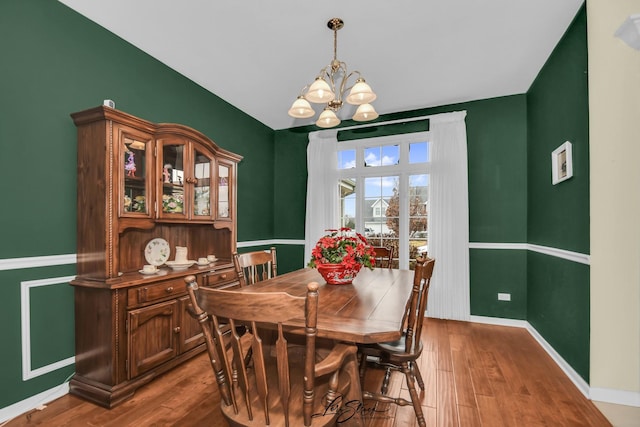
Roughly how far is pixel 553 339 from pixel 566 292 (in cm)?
54

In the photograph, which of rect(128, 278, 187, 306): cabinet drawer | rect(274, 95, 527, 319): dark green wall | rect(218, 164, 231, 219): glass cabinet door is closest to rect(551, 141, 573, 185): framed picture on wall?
rect(274, 95, 527, 319): dark green wall

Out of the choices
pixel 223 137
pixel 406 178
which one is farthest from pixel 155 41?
pixel 406 178

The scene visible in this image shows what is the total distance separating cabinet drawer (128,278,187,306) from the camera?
2.12 meters

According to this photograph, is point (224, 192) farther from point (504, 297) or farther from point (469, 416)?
point (504, 297)

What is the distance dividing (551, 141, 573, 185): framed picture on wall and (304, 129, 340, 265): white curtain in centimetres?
250

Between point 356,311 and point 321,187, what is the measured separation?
122 inches

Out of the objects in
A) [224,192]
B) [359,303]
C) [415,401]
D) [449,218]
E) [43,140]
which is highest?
[43,140]

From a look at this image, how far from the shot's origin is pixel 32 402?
6.45 feet

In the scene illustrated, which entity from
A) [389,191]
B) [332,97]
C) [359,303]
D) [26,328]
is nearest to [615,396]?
[359,303]

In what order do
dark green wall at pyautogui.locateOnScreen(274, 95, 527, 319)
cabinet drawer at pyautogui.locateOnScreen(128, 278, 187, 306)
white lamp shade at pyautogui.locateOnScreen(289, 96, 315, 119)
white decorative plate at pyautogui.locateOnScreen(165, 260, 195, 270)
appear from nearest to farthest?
cabinet drawer at pyautogui.locateOnScreen(128, 278, 187, 306) → white lamp shade at pyautogui.locateOnScreen(289, 96, 315, 119) → white decorative plate at pyautogui.locateOnScreen(165, 260, 195, 270) → dark green wall at pyautogui.locateOnScreen(274, 95, 527, 319)

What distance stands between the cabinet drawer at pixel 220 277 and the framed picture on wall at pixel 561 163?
9.95 feet

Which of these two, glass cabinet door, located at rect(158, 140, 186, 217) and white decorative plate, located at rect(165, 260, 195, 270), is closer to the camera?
glass cabinet door, located at rect(158, 140, 186, 217)

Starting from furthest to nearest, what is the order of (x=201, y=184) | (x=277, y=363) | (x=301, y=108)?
1. (x=201, y=184)
2. (x=301, y=108)
3. (x=277, y=363)

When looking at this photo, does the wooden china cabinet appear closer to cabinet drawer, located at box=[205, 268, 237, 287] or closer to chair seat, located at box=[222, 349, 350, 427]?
cabinet drawer, located at box=[205, 268, 237, 287]
